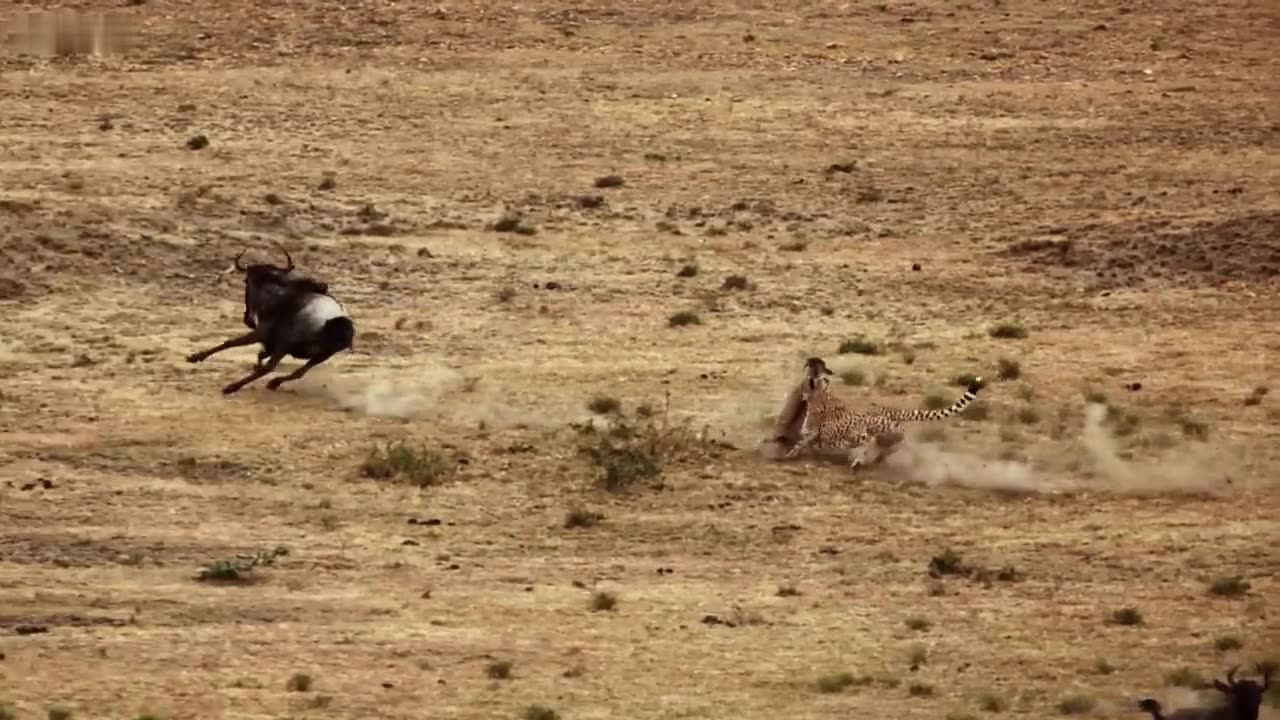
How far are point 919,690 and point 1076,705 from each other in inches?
29.2

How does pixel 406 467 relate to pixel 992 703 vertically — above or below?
below

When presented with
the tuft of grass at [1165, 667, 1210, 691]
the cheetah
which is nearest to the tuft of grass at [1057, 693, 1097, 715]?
the tuft of grass at [1165, 667, 1210, 691]

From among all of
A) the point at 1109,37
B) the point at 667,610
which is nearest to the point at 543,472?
the point at 667,610

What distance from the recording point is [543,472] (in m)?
18.3

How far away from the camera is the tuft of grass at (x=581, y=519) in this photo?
1725 cm

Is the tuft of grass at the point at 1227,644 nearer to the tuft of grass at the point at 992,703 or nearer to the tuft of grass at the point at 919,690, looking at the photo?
the tuft of grass at the point at 992,703

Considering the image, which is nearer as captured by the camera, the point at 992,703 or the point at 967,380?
the point at 992,703

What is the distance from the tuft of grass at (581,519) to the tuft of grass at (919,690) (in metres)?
3.41

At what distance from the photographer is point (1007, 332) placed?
22781 millimetres

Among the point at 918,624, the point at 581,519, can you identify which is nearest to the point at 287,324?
the point at 581,519

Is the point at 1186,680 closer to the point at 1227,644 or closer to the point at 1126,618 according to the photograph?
the point at 1227,644

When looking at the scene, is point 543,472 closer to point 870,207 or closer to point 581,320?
point 581,320

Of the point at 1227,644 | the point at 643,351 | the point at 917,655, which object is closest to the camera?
the point at 917,655

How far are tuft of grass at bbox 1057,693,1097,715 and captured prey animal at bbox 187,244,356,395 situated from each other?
7.24 meters
